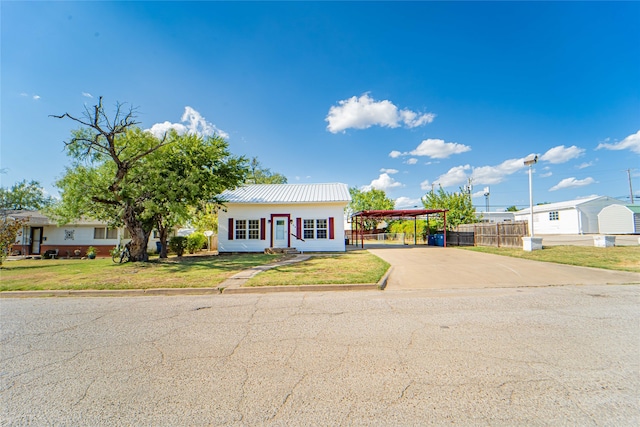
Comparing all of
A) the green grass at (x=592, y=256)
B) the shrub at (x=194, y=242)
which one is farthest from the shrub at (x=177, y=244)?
the green grass at (x=592, y=256)

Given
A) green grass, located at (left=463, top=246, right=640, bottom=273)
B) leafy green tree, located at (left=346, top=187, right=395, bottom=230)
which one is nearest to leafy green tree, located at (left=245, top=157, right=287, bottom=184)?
leafy green tree, located at (left=346, top=187, right=395, bottom=230)

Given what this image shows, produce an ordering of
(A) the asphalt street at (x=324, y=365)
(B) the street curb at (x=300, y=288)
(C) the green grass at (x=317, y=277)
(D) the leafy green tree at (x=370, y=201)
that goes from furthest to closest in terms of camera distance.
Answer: (D) the leafy green tree at (x=370, y=201) < (C) the green grass at (x=317, y=277) < (B) the street curb at (x=300, y=288) < (A) the asphalt street at (x=324, y=365)

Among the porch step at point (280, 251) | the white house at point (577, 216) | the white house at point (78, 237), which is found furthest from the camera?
the white house at point (577, 216)

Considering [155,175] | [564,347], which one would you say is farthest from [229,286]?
[155,175]

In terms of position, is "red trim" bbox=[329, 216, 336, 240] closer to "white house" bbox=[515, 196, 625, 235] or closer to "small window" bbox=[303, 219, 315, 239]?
"small window" bbox=[303, 219, 315, 239]

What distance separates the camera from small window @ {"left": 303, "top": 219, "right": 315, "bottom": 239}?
19.1m

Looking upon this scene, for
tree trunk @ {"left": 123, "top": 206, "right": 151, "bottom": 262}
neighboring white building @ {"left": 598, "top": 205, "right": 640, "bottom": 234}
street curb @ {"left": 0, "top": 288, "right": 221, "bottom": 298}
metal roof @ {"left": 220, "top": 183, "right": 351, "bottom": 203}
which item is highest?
metal roof @ {"left": 220, "top": 183, "right": 351, "bottom": 203}

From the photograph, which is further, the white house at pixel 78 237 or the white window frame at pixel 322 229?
the white house at pixel 78 237

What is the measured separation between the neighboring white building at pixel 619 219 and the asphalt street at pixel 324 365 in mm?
33209

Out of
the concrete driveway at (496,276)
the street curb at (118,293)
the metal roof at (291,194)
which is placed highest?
the metal roof at (291,194)

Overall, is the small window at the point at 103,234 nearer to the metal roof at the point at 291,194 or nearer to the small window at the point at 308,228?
the metal roof at the point at 291,194

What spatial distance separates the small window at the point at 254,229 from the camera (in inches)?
756

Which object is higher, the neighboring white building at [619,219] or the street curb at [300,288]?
the neighboring white building at [619,219]

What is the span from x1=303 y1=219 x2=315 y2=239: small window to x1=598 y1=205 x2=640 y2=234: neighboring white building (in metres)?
32.7
